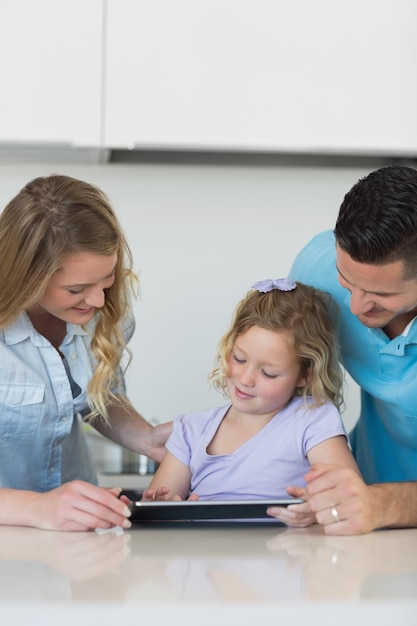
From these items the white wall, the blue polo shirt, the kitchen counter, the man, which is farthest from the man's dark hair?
the white wall

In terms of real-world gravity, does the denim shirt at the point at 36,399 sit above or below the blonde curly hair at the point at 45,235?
below

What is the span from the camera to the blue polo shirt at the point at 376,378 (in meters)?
1.66

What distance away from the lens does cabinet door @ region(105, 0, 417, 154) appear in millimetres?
2404

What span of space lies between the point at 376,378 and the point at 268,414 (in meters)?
0.21

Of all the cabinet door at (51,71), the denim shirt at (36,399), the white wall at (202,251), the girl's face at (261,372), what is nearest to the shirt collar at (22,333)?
the denim shirt at (36,399)

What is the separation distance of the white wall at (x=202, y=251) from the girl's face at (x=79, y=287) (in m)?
1.08

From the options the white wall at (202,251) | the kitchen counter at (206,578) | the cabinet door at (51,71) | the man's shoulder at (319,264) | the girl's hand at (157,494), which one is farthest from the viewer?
the white wall at (202,251)

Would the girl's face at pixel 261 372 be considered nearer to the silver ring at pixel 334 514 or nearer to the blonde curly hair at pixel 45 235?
the blonde curly hair at pixel 45 235

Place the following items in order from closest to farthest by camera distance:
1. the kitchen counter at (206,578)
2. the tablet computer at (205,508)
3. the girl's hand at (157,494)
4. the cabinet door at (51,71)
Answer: the kitchen counter at (206,578)
the tablet computer at (205,508)
the girl's hand at (157,494)
the cabinet door at (51,71)

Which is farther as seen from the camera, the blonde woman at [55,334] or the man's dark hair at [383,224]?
the blonde woman at [55,334]

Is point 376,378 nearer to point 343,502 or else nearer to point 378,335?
point 378,335

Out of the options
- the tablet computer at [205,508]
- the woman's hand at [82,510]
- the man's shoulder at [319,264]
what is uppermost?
the man's shoulder at [319,264]

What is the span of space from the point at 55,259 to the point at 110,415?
1.47 feet

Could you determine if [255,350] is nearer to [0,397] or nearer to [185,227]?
[0,397]
